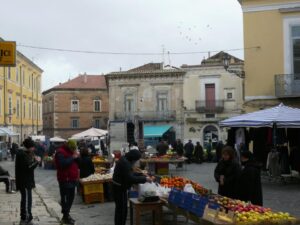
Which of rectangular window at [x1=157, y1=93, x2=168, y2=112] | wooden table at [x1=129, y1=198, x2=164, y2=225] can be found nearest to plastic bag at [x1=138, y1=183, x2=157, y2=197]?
wooden table at [x1=129, y1=198, x2=164, y2=225]

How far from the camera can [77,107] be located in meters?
75.2

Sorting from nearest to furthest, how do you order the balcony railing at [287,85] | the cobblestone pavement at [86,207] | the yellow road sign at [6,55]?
the yellow road sign at [6,55], the cobblestone pavement at [86,207], the balcony railing at [287,85]

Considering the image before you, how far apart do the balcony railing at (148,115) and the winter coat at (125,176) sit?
41.0 meters

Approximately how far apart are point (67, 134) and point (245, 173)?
6850 cm

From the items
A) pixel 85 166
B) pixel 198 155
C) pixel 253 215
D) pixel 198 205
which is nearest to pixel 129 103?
pixel 198 155

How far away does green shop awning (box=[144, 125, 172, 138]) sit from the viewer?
49.0 m

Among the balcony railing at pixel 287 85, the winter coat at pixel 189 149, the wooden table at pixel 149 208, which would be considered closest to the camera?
the wooden table at pixel 149 208

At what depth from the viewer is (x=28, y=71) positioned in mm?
60594

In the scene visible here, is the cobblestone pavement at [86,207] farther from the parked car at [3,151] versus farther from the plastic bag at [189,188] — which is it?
the parked car at [3,151]

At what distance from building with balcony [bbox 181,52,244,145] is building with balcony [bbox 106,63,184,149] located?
196 centimetres

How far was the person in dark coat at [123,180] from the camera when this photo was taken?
869 cm

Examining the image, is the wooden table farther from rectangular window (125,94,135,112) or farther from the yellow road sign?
rectangular window (125,94,135,112)

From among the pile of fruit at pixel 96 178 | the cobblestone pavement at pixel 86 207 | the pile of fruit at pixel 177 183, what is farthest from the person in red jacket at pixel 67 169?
the pile of fruit at pixel 96 178

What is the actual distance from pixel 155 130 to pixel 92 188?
35.8m
